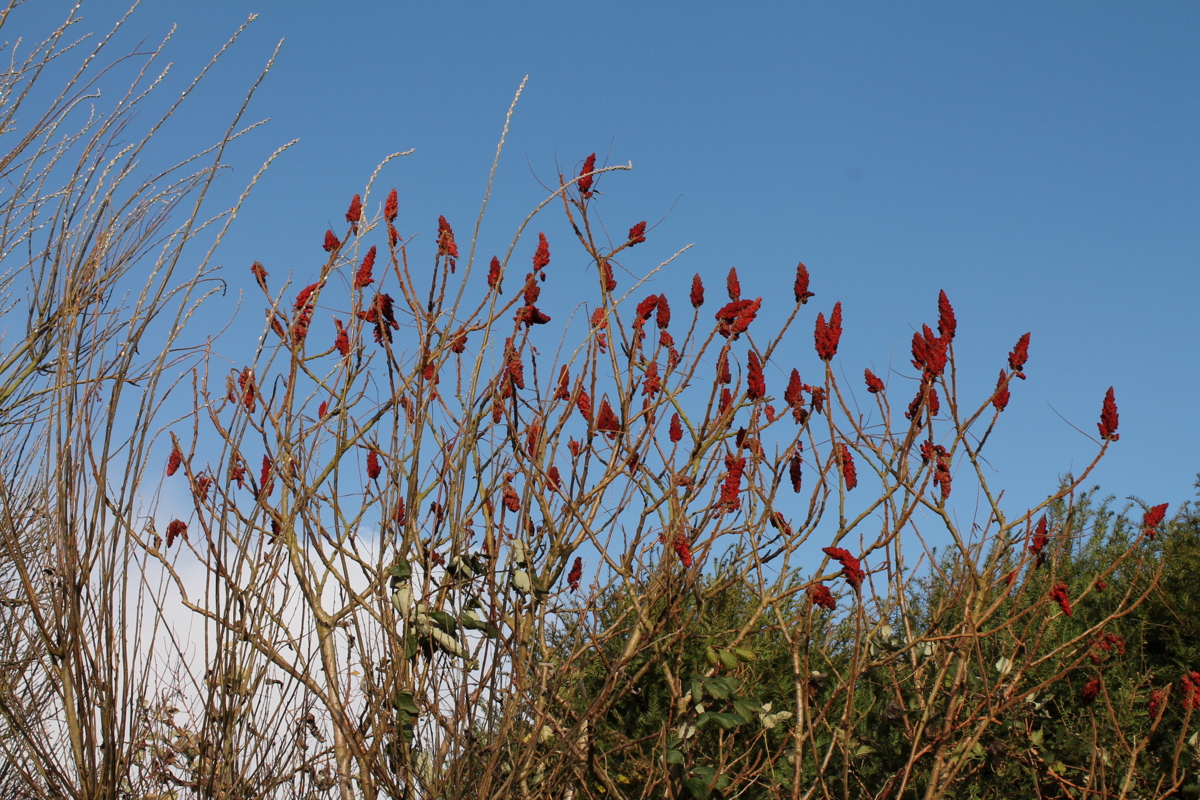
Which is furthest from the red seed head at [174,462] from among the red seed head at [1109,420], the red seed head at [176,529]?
the red seed head at [1109,420]

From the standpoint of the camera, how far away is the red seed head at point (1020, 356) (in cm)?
305

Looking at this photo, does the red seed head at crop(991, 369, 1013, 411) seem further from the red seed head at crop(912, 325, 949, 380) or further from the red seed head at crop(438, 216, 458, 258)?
the red seed head at crop(438, 216, 458, 258)

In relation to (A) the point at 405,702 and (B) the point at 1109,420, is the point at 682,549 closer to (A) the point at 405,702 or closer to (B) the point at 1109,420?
(A) the point at 405,702

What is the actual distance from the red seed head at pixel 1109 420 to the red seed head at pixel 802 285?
3.38 feet

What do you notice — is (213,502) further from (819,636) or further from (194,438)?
(819,636)

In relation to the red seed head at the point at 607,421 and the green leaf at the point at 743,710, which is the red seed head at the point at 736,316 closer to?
the red seed head at the point at 607,421

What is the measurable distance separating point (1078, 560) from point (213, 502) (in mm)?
4856

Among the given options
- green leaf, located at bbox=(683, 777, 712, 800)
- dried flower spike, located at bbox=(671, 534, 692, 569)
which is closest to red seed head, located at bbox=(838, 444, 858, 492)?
dried flower spike, located at bbox=(671, 534, 692, 569)

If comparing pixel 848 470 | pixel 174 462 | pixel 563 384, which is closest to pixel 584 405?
pixel 563 384

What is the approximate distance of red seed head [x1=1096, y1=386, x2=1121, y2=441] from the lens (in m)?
3.04

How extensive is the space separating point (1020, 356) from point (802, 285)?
0.76 m

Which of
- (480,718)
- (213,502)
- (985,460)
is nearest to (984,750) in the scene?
(985,460)

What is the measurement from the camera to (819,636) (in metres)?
3.61

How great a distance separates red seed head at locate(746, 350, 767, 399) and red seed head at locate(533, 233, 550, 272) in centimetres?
70
